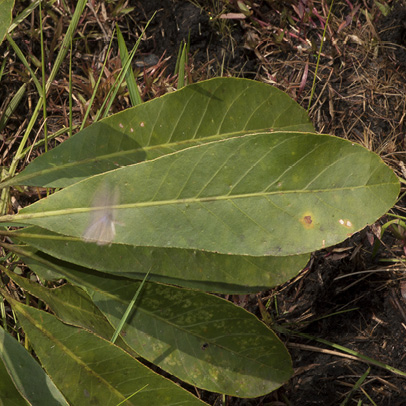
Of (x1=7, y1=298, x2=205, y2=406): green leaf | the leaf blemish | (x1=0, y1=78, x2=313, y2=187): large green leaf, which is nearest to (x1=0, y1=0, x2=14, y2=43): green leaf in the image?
(x1=0, y1=78, x2=313, y2=187): large green leaf

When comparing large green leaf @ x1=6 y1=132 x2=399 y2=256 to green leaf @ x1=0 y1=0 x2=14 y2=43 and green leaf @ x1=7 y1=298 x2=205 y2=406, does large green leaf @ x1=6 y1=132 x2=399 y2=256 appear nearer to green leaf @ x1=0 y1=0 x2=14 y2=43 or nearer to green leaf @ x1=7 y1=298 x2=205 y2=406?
green leaf @ x1=7 y1=298 x2=205 y2=406

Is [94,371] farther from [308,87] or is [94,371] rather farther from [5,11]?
[308,87]

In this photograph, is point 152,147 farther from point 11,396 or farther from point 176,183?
point 11,396

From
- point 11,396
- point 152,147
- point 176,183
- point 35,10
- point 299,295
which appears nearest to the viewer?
point 176,183

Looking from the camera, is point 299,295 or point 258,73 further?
point 258,73

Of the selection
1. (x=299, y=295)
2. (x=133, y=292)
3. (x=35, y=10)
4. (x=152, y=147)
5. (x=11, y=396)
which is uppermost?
(x=35, y=10)

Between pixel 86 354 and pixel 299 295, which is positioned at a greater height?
pixel 86 354

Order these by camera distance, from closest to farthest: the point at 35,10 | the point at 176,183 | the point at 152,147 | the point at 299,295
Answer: the point at 176,183 < the point at 152,147 < the point at 299,295 < the point at 35,10

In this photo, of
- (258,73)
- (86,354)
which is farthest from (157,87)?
(86,354)
